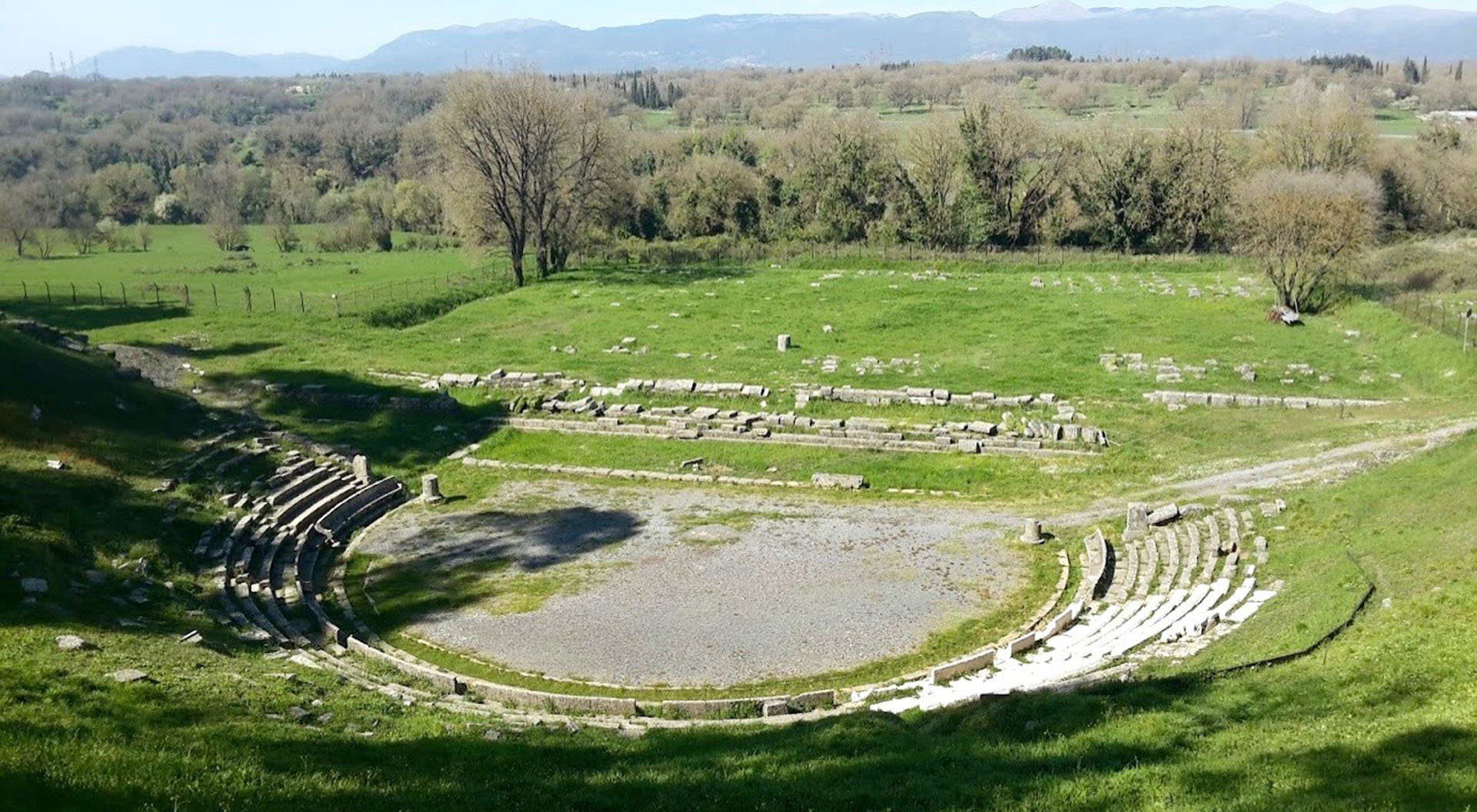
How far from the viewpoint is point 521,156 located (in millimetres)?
65812

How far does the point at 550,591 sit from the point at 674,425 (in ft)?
44.9

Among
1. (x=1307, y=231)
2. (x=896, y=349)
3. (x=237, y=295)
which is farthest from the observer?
(x=237, y=295)

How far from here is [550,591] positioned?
26.0m

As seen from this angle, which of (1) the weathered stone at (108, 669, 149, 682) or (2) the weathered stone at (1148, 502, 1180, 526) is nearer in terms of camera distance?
(1) the weathered stone at (108, 669, 149, 682)

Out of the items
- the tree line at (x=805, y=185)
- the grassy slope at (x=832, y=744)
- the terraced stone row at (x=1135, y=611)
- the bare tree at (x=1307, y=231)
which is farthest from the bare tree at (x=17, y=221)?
the terraced stone row at (x=1135, y=611)

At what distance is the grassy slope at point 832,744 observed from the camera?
12.3 m

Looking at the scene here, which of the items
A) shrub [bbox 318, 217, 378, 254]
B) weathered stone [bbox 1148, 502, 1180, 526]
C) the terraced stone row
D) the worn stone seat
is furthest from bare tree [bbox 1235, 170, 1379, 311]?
shrub [bbox 318, 217, 378, 254]

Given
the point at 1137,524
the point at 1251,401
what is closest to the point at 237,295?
the point at 1137,524

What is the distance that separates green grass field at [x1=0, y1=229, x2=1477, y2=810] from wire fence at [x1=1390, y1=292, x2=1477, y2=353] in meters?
0.82

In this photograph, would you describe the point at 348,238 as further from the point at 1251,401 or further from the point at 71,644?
the point at 71,644

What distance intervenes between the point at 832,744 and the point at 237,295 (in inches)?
2364

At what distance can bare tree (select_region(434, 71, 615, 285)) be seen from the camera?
64750mm

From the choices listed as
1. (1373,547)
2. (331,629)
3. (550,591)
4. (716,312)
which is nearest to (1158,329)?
(716,312)

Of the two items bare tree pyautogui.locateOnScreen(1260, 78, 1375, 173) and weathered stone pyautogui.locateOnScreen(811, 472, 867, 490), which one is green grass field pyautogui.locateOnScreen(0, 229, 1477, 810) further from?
bare tree pyautogui.locateOnScreen(1260, 78, 1375, 173)
